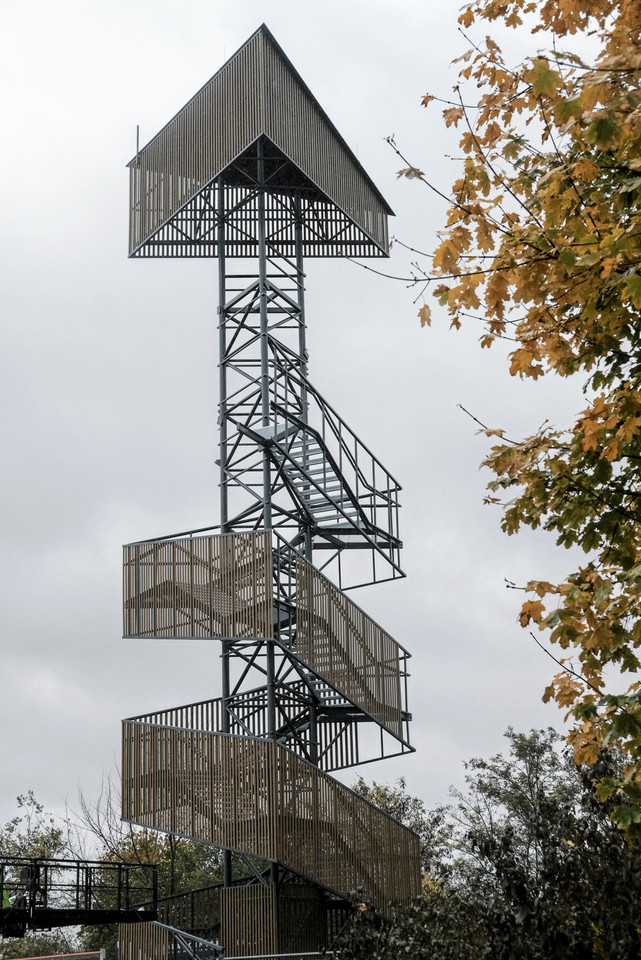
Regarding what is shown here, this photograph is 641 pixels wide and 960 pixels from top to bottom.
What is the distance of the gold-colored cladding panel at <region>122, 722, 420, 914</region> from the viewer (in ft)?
52.3

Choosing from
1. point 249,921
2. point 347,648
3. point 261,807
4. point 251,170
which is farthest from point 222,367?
point 249,921

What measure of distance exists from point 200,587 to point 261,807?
126 inches

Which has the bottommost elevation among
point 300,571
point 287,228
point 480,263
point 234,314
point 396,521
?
point 480,263

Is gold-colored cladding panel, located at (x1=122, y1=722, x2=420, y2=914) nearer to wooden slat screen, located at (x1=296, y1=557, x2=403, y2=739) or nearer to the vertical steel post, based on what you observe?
wooden slat screen, located at (x1=296, y1=557, x2=403, y2=739)

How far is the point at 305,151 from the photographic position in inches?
818

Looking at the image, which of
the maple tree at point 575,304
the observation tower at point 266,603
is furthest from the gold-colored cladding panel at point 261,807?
the maple tree at point 575,304

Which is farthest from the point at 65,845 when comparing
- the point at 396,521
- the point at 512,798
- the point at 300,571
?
the point at 300,571

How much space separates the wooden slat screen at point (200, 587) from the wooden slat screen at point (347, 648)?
0.55 m

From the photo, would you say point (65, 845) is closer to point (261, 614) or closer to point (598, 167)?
point (261, 614)

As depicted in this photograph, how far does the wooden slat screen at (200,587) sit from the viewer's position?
16.7 m

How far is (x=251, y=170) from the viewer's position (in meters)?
21.3

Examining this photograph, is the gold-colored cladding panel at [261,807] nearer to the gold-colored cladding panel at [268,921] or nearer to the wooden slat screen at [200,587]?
the gold-colored cladding panel at [268,921]

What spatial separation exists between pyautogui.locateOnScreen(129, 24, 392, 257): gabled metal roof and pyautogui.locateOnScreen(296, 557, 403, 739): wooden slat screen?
7167mm

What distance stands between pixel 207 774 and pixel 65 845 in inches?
855
